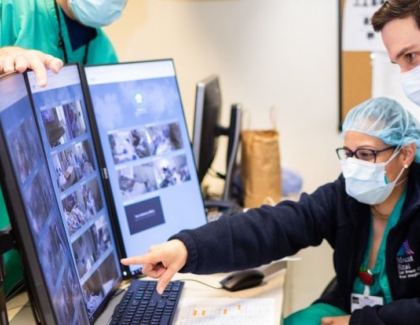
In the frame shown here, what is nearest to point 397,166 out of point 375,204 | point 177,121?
point 375,204

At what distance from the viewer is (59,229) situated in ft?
3.34

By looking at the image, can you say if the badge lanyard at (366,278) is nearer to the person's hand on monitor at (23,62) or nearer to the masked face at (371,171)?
the masked face at (371,171)

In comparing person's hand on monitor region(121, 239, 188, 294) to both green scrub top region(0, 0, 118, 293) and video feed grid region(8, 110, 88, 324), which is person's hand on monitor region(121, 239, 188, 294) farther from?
green scrub top region(0, 0, 118, 293)

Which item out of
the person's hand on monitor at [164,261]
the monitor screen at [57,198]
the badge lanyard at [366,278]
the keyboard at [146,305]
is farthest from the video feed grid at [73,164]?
the badge lanyard at [366,278]

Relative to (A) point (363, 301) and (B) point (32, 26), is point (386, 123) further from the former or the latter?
(B) point (32, 26)

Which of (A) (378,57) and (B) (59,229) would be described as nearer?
(B) (59,229)

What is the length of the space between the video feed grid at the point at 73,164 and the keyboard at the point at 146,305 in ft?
1.11

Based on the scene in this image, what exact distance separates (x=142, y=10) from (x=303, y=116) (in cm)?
94

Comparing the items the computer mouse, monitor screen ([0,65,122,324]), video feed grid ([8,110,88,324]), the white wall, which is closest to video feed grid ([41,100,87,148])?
monitor screen ([0,65,122,324])

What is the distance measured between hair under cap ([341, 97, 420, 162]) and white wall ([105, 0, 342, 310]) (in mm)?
935

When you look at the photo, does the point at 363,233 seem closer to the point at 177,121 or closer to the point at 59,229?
the point at 177,121

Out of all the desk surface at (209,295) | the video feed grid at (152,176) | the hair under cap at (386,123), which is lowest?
the desk surface at (209,295)

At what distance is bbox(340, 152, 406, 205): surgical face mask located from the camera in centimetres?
153

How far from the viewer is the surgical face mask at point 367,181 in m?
1.53
